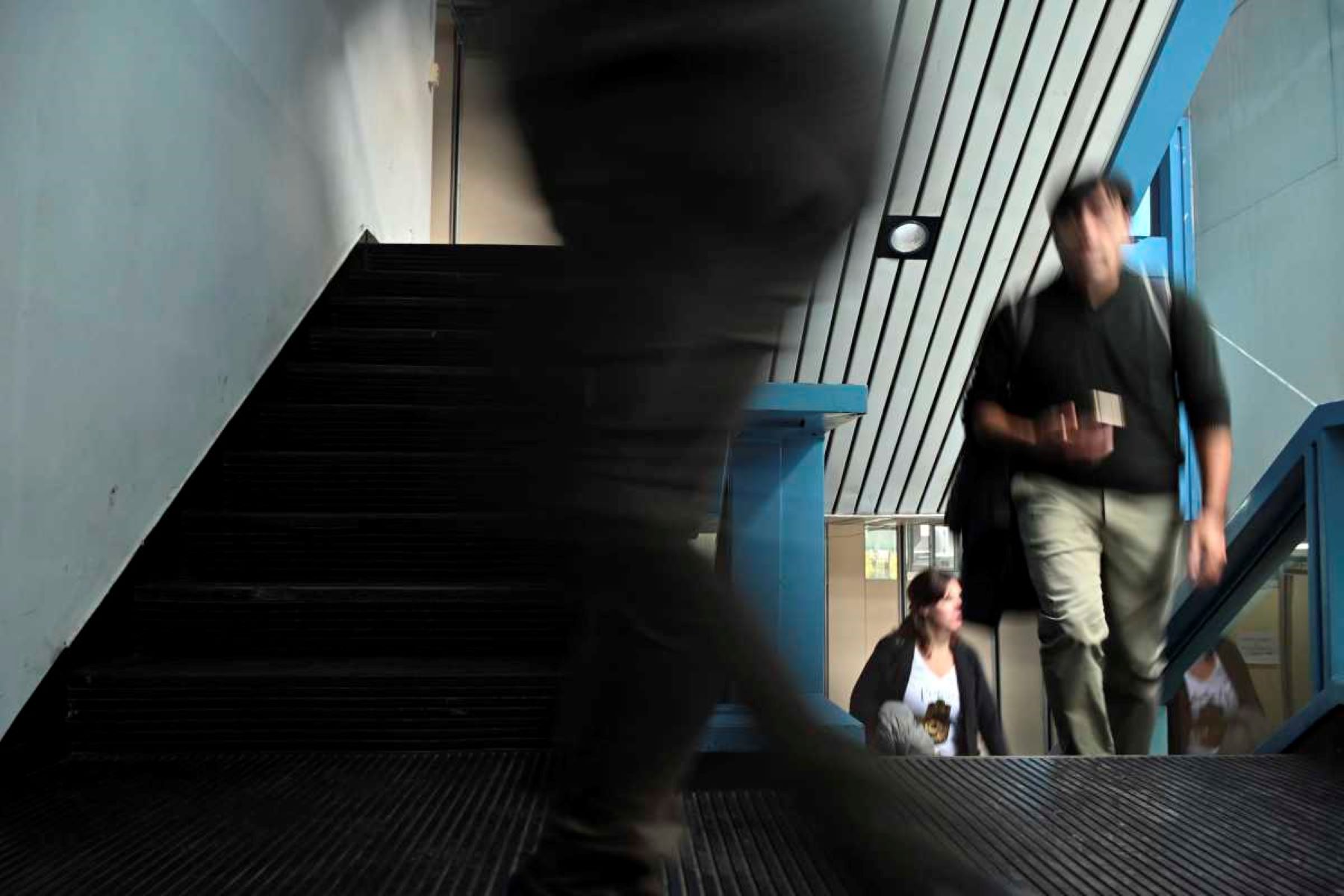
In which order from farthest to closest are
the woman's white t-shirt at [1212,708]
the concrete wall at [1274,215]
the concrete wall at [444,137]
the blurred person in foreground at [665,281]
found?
the concrete wall at [444,137], the concrete wall at [1274,215], the woman's white t-shirt at [1212,708], the blurred person in foreground at [665,281]

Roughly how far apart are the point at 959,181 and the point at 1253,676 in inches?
84.0

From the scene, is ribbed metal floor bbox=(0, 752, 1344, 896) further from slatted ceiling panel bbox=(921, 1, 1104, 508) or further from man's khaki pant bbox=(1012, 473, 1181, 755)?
slatted ceiling panel bbox=(921, 1, 1104, 508)

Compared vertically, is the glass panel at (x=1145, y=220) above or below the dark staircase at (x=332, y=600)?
above

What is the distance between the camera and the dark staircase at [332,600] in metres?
1.83

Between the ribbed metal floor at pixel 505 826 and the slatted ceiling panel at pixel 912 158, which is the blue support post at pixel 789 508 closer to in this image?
the ribbed metal floor at pixel 505 826

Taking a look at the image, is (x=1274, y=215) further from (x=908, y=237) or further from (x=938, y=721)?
Result: (x=938, y=721)

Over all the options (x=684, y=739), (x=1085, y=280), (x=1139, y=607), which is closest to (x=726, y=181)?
(x=684, y=739)

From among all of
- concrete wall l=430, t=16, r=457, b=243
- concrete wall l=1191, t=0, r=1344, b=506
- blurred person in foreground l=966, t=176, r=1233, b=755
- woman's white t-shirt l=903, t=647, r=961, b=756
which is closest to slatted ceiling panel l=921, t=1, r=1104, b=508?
woman's white t-shirt l=903, t=647, r=961, b=756

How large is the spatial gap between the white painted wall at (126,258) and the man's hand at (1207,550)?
6.42 feet

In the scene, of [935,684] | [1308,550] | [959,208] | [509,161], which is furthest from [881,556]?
[509,161]

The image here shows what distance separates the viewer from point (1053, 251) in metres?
4.24

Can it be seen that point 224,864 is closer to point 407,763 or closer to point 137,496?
point 407,763

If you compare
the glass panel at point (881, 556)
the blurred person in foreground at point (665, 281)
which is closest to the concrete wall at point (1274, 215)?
the glass panel at point (881, 556)

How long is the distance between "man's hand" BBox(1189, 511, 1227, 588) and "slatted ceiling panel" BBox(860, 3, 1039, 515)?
2424 mm
